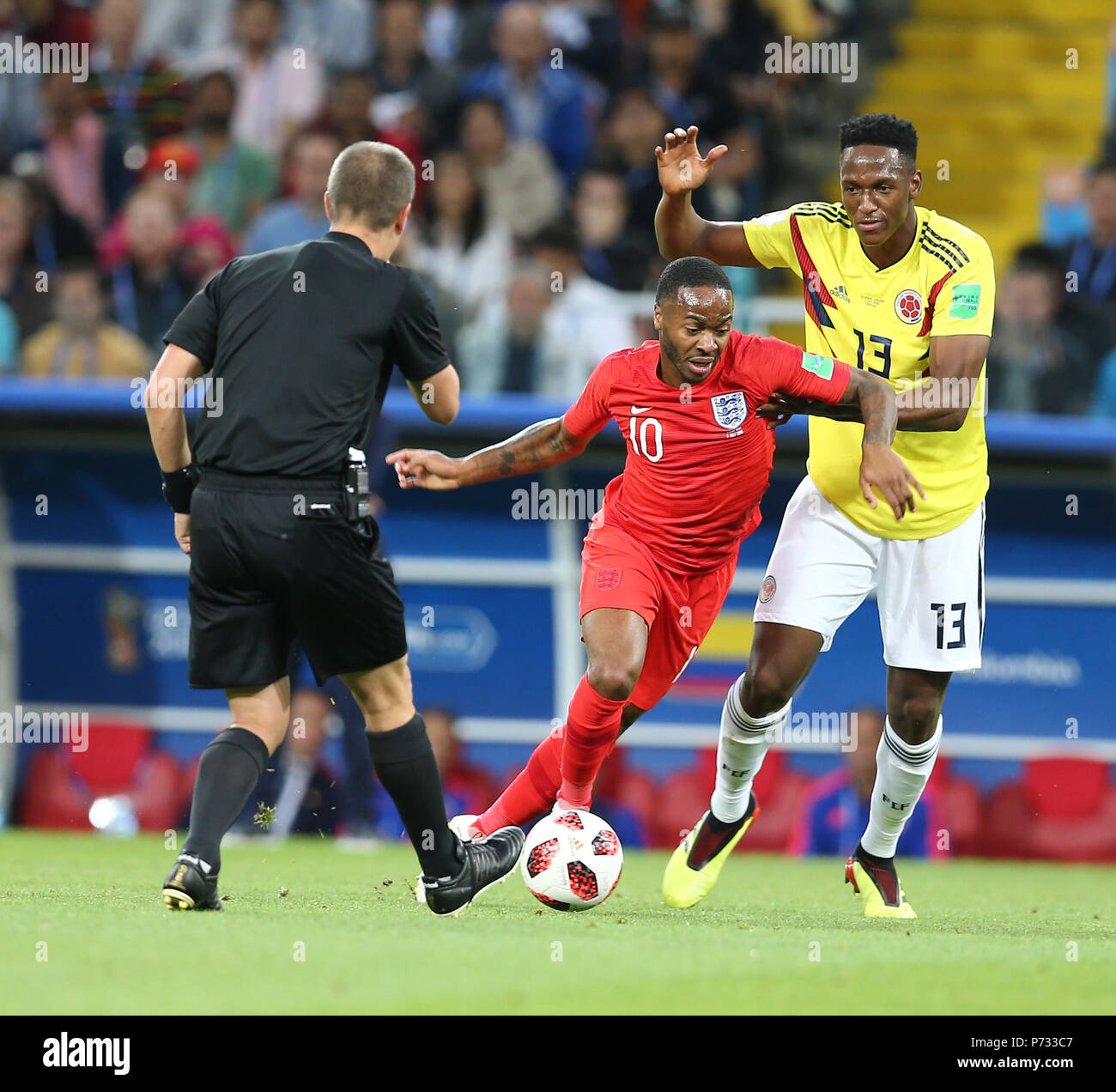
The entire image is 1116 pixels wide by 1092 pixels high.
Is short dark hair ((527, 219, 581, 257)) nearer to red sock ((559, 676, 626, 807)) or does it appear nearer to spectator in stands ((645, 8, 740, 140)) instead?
spectator in stands ((645, 8, 740, 140))

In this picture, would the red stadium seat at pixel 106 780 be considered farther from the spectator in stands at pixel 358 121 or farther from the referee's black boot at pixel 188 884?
the referee's black boot at pixel 188 884

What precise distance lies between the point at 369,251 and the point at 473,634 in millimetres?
5902

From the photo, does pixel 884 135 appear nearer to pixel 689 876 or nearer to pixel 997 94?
pixel 689 876

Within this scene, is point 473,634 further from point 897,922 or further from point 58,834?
point 897,922

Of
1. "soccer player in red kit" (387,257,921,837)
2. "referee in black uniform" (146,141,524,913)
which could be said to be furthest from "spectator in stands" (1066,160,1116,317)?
"referee in black uniform" (146,141,524,913)

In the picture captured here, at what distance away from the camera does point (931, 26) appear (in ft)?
48.5

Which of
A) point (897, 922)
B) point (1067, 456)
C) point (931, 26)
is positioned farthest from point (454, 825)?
point (931, 26)

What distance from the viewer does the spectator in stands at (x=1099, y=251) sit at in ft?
34.9

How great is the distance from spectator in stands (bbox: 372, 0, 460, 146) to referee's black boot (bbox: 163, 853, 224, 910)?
7552 millimetres

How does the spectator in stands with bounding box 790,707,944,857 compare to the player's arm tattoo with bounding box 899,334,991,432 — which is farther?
the spectator in stands with bounding box 790,707,944,857

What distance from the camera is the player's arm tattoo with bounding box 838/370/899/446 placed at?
565 centimetres

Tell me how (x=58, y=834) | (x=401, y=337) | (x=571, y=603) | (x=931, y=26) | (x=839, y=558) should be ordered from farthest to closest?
1. (x=931, y=26)
2. (x=571, y=603)
3. (x=58, y=834)
4. (x=839, y=558)
5. (x=401, y=337)

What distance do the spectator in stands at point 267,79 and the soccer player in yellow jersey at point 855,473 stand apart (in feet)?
20.8

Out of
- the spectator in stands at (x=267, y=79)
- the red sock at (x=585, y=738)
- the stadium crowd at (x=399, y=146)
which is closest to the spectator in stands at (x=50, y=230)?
the stadium crowd at (x=399, y=146)
